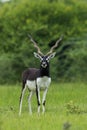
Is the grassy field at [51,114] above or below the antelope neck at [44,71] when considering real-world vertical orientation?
below

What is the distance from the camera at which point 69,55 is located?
119ft

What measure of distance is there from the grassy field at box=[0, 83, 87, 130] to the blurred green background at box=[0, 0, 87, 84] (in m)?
11.4

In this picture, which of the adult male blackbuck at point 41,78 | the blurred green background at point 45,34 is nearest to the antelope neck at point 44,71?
the adult male blackbuck at point 41,78

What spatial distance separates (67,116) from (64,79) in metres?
19.9

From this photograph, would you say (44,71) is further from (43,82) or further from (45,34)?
(45,34)

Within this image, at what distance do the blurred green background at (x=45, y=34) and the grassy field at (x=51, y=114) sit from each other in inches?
449

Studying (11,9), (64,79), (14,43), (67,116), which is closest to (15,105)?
(67,116)

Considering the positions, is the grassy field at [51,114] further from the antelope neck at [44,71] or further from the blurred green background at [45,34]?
the blurred green background at [45,34]

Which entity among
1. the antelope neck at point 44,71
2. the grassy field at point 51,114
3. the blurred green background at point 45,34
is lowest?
the grassy field at point 51,114

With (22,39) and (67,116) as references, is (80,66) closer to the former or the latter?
(22,39)

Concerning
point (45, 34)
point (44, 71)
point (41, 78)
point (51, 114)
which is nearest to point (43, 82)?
point (41, 78)

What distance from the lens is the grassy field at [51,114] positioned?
12781mm

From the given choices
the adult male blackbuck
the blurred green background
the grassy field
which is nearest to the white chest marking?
the adult male blackbuck

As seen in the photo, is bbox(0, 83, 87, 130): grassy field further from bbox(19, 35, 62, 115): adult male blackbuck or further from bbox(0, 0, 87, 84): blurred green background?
bbox(0, 0, 87, 84): blurred green background
